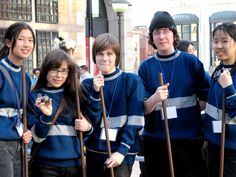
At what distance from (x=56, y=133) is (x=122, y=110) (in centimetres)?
52

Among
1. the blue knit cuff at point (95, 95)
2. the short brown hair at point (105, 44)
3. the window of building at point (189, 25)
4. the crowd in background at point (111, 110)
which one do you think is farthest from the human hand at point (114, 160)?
the window of building at point (189, 25)

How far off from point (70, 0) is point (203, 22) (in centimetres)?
1858

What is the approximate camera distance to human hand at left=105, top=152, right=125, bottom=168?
3311 mm

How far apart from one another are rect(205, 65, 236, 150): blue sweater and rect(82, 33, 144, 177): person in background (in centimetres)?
52

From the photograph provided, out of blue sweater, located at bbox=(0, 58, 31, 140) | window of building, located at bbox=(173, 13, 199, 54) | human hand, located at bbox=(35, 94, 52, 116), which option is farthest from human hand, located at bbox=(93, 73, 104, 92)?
window of building, located at bbox=(173, 13, 199, 54)

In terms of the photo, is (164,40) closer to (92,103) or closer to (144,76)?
(144,76)

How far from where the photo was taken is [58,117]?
11.3ft

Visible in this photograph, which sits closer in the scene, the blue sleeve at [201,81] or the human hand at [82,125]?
the human hand at [82,125]

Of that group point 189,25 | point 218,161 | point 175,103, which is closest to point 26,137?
point 175,103

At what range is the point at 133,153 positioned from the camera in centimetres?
353

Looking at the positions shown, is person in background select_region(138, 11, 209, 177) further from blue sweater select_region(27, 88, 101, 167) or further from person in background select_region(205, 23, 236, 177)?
blue sweater select_region(27, 88, 101, 167)

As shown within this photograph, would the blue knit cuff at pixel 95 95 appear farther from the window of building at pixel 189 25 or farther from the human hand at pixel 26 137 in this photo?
the window of building at pixel 189 25

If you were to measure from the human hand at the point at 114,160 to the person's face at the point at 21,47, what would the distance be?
1.00 m

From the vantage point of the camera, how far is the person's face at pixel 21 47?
3437 mm
